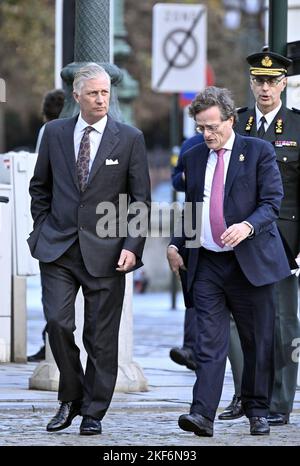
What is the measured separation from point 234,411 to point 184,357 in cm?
279

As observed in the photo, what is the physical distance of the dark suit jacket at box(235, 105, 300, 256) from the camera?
9.89 meters

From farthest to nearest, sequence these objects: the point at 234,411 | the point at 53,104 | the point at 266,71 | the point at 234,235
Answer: the point at 53,104 < the point at 234,411 < the point at 266,71 < the point at 234,235

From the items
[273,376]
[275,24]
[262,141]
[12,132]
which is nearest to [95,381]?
[273,376]

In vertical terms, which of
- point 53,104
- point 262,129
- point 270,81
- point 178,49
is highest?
point 178,49

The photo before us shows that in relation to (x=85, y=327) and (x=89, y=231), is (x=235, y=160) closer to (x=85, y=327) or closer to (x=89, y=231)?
(x=89, y=231)

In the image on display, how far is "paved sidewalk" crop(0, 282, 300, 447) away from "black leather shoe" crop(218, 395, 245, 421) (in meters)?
0.05

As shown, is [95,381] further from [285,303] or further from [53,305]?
[285,303]

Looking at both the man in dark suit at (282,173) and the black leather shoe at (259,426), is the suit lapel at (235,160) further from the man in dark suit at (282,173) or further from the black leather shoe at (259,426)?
the black leather shoe at (259,426)

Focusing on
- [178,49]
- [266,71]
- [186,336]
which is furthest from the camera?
[178,49]

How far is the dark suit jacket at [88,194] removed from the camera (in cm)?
911

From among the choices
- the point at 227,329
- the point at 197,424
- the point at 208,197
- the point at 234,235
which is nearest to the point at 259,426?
the point at 197,424

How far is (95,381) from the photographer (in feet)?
30.2

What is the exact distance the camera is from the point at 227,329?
9.31 meters

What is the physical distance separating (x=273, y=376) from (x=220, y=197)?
43.1 inches
